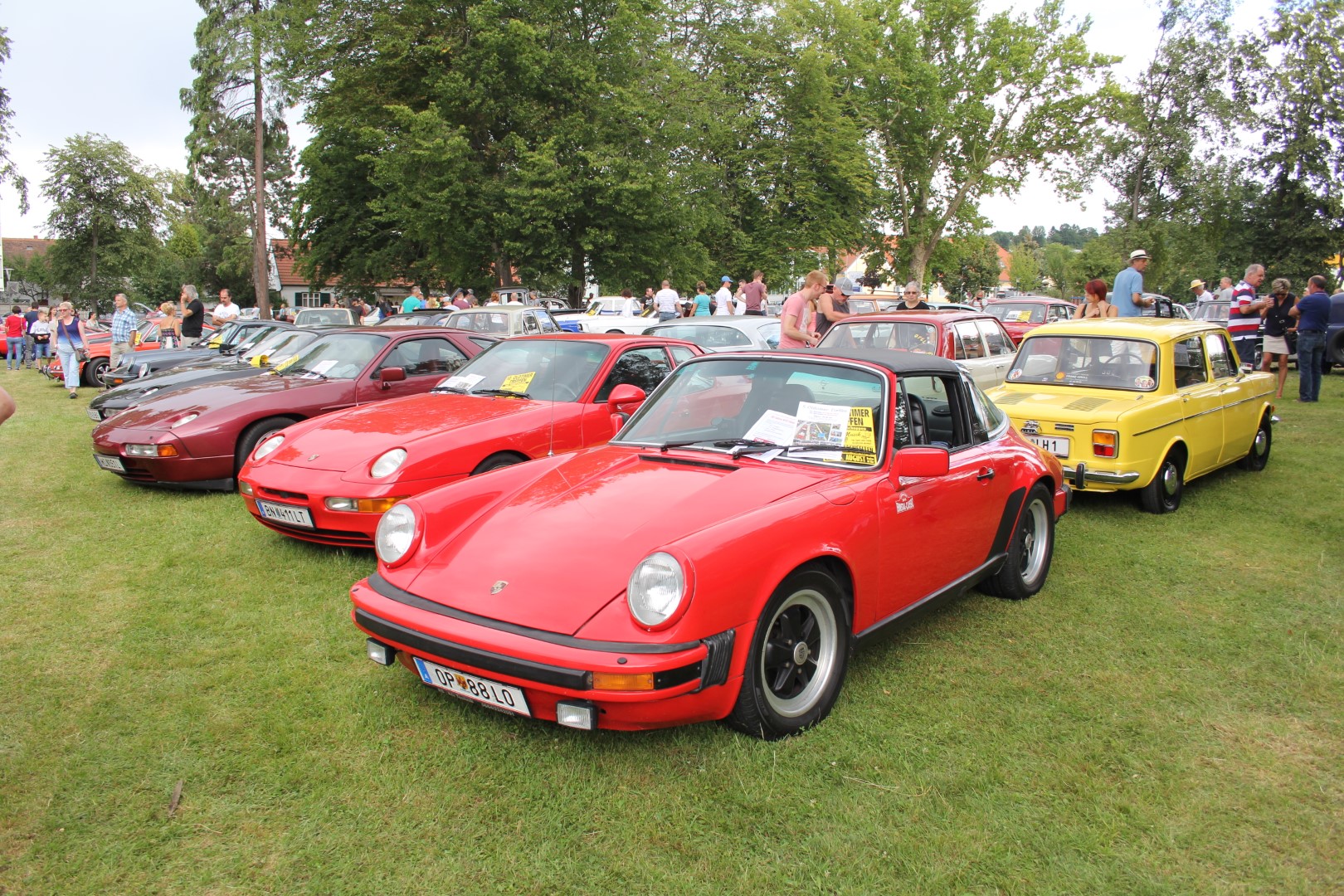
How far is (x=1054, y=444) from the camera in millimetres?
6883

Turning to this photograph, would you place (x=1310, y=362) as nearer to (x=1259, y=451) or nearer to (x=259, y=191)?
(x=1259, y=451)

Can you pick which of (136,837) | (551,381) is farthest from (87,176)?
(136,837)

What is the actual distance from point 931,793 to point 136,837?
268cm

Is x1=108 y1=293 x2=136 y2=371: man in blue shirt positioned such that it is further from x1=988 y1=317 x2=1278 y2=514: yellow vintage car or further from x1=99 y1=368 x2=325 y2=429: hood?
x1=988 y1=317 x2=1278 y2=514: yellow vintage car

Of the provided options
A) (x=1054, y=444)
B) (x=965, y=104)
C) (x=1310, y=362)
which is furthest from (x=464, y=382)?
(x=965, y=104)

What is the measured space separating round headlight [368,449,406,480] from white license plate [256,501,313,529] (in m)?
0.50

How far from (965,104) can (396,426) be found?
41697 millimetres

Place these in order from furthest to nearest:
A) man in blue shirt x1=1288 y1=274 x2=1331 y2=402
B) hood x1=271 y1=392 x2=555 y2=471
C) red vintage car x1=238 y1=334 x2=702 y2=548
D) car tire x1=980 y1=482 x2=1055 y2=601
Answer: man in blue shirt x1=1288 y1=274 x2=1331 y2=402 → hood x1=271 y1=392 x2=555 y2=471 → red vintage car x1=238 y1=334 x2=702 y2=548 → car tire x1=980 y1=482 x2=1055 y2=601

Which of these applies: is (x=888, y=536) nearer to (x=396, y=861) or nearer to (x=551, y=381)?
(x=396, y=861)

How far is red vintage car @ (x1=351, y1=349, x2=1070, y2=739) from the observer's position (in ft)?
9.66

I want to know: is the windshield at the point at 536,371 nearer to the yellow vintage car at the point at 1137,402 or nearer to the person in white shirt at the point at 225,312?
the yellow vintage car at the point at 1137,402

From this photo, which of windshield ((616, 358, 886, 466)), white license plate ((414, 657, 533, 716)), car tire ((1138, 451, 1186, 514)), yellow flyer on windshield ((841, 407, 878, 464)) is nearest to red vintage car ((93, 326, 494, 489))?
windshield ((616, 358, 886, 466))

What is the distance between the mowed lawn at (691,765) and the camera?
8.79 ft

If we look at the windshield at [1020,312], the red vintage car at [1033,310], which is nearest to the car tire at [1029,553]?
the red vintage car at [1033,310]
